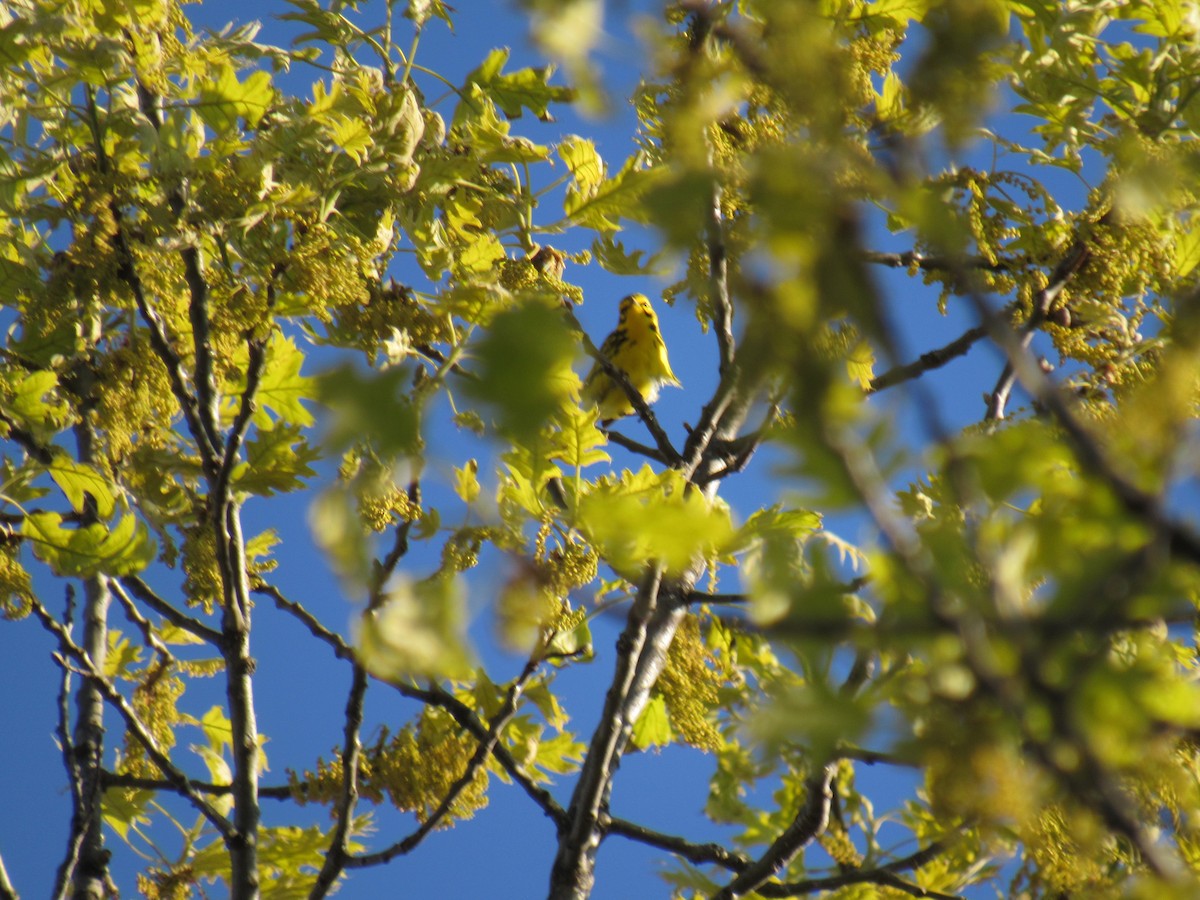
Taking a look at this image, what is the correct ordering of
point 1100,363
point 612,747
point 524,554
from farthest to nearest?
point 1100,363
point 612,747
point 524,554

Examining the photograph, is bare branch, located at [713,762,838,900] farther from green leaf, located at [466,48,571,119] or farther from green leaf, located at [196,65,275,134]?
green leaf, located at [196,65,275,134]

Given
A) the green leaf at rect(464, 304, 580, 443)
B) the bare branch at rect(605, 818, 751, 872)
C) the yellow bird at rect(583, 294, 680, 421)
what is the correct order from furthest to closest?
1. the yellow bird at rect(583, 294, 680, 421)
2. the bare branch at rect(605, 818, 751, 872)
3. the green leaf at rect(464, 304, 580, 443)

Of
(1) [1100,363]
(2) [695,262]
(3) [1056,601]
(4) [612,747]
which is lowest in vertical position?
(3) [1056,601]

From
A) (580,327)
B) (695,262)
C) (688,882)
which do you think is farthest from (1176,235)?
(688,882)

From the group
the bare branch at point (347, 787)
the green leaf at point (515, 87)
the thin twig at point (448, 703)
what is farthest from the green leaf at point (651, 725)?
the green leaf at point (515, 87)

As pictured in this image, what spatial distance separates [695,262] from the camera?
212 cm

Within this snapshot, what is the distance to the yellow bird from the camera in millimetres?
5617

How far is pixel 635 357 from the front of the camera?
5680 mm

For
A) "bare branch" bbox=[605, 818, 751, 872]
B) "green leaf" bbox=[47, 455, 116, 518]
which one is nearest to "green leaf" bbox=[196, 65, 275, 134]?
"green leaf" bbox=[47, 455, 116, 518]

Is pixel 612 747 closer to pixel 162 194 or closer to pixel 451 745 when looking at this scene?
pixel 451 745

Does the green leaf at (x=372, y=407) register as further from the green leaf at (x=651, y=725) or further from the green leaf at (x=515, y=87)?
the green leaf at (x=651, y=725)

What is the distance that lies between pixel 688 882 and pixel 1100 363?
200 centimetres

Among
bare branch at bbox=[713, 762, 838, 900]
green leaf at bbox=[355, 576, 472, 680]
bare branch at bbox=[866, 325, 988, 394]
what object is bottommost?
green leaf at bbox=[355, 576, 472, 680]

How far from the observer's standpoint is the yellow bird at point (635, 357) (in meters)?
5.62
